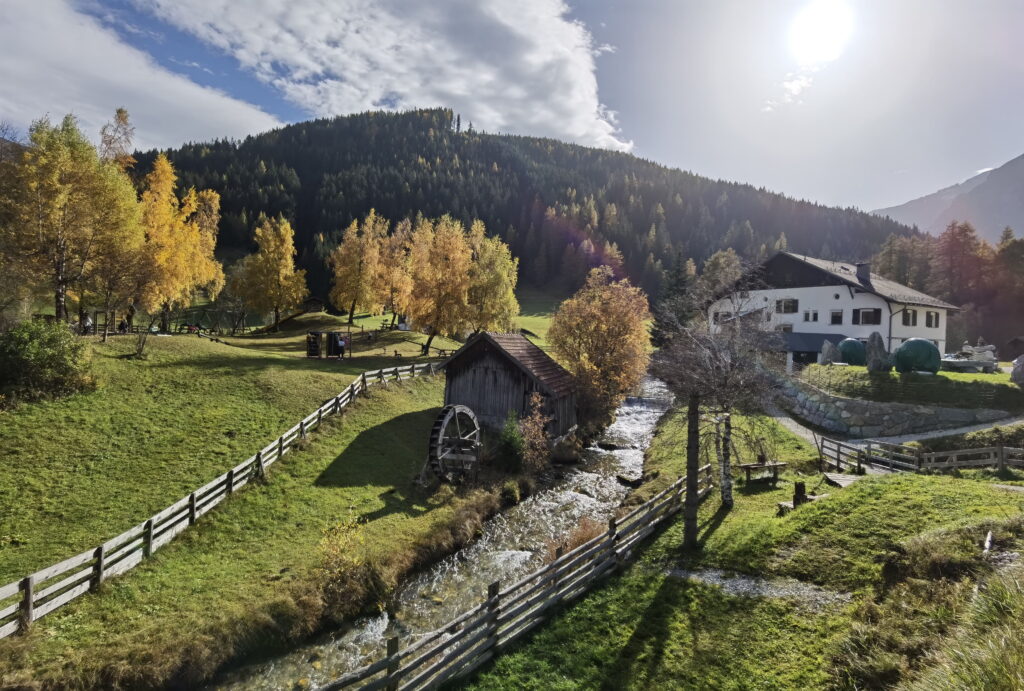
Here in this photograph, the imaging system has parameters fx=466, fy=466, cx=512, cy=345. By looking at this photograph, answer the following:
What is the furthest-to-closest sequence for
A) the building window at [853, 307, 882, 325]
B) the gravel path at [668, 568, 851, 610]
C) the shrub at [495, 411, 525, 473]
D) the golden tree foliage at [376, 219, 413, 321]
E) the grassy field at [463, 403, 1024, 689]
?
the golden tree foliage at [376, 219, 413, 321] → the building window at [853, 307, 882, 325] → the shrub at [495, 411, 525, 473] → the gravel path at [668, 568, 851, 610] → the grassy field at [463, 403, 1024, 689]

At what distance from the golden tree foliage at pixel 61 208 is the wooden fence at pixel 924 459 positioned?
126ft

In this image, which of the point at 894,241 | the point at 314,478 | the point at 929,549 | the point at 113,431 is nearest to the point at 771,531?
the point at 929,549

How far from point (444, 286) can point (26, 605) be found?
3277cm

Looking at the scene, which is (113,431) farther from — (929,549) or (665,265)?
(665,265)

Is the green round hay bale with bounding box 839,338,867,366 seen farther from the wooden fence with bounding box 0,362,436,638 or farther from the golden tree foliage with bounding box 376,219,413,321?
the wooden fence with bounding box 0,362,436,638

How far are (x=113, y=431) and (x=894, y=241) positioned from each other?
9204 centimetres

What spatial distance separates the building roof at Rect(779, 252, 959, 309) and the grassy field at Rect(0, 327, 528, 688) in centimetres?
3603

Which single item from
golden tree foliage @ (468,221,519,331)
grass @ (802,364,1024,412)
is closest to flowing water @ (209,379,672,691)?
grass @ (802,364,1024,412)

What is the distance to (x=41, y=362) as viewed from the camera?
1852cm

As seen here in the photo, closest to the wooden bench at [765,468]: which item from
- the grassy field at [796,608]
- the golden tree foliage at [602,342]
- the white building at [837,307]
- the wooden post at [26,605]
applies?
the grassy field at [796,608]

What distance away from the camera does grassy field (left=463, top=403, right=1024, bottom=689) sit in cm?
785

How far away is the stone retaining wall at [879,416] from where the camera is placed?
25.5 m

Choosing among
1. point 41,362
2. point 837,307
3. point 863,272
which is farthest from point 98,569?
point 863,272

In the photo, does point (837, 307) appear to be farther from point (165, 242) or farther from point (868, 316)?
point (165, 242)
